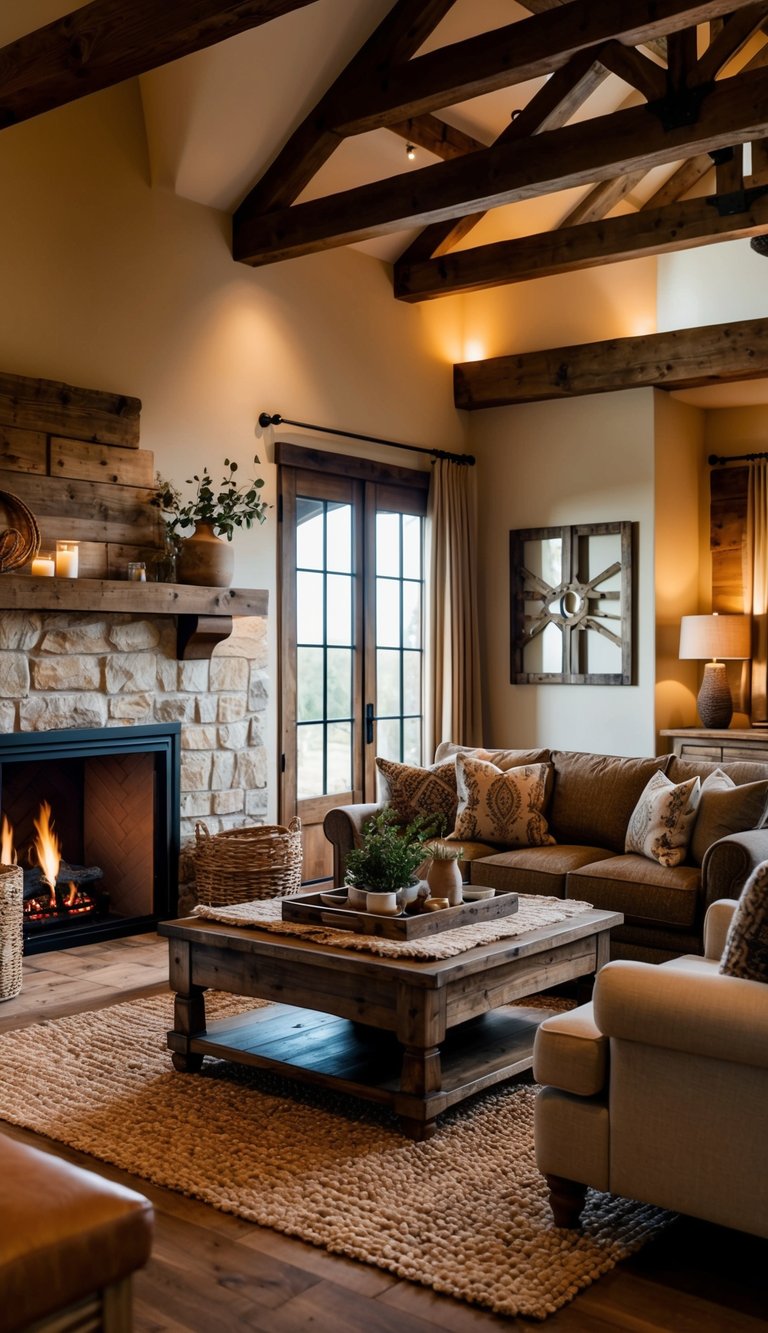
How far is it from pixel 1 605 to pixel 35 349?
116 cm

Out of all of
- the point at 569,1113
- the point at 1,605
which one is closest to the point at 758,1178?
the point at 569,1113

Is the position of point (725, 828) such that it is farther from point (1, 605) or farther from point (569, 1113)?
point (1, 605)

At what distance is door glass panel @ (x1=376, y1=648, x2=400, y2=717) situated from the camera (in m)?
6.86

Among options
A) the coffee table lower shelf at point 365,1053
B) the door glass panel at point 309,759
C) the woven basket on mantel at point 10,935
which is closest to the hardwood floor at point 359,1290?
the coffee table lower shelf at point 365,1053

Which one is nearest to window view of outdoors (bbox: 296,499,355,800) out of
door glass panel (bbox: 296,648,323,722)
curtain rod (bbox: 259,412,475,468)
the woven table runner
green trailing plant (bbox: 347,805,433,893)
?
door glass panel (bbox: 296,648,323,722)

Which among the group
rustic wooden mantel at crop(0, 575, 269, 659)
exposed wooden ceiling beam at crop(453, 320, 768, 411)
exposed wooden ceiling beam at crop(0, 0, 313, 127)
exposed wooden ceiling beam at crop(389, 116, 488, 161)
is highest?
exposed wooden ceiling beam at crop(389, 116, 488, 161)

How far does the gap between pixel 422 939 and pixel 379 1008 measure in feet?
0.87

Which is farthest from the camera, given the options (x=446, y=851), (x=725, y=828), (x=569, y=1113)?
(x=725, y=828)

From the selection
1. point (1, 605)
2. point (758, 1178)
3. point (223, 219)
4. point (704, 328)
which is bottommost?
point (758, 1178)

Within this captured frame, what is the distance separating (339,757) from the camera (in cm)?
654

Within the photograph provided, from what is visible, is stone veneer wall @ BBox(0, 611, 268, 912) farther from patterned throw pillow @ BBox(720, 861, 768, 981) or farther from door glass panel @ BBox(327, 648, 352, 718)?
patterned throw pillow @ BBox(720, 861, 768, 981)

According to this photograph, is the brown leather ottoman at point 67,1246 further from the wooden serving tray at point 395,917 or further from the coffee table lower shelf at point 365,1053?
the wooden serving tray at point 395,917

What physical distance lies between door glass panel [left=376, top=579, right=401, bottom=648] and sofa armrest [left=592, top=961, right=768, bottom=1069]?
14.5ft

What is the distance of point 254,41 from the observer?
203 inches
